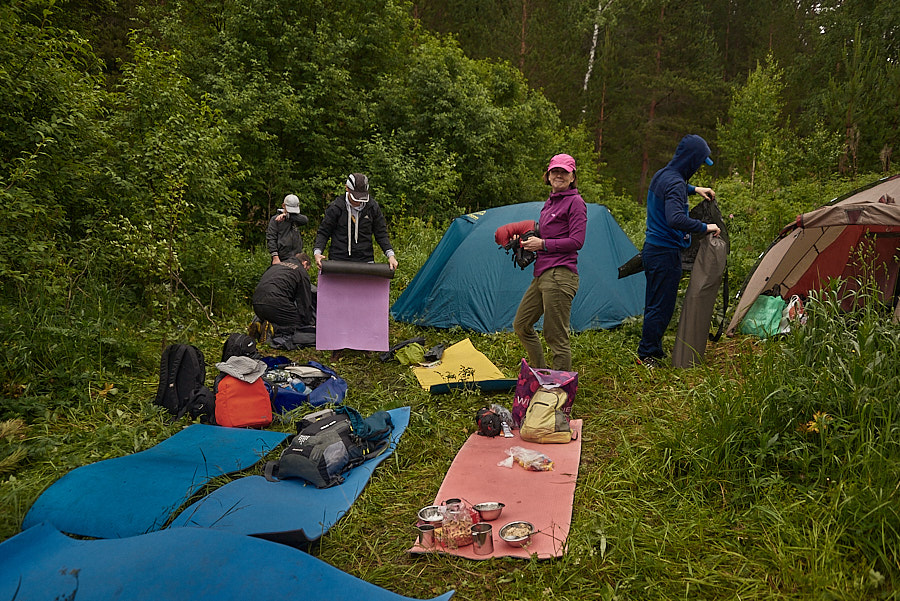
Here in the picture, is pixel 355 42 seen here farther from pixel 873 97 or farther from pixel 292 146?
pixel 873 97

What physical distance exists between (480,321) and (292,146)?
893 centimetres

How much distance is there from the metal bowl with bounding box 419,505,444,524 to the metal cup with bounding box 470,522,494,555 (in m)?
0.17

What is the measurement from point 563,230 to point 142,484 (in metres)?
2.99

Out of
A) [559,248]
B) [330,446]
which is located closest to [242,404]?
[330,446]

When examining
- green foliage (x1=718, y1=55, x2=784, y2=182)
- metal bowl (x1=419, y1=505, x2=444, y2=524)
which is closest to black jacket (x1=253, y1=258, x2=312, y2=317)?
metal bowl (x1=419, y1=505, x2=444, y2=524)

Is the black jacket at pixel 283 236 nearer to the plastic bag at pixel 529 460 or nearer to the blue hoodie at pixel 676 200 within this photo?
the blue hoodie at pixel 676 200

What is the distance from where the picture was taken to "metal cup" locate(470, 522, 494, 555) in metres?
A: 2.61

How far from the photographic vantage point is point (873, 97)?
486 inches

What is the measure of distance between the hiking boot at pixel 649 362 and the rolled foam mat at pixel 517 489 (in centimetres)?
121

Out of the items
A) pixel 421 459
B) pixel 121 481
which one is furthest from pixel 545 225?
pixel 121 481

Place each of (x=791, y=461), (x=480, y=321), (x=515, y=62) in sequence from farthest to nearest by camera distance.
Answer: (x=515, y=62) → (x=480, y=321) → (x=791, y=461)

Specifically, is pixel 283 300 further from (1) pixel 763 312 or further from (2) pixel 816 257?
(2) pixel 816 257

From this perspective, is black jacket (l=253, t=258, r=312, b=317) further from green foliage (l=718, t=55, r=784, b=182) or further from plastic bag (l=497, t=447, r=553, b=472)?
green foliage (l=718, t=55, r=784, b=182)

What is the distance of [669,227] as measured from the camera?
4.47 m
